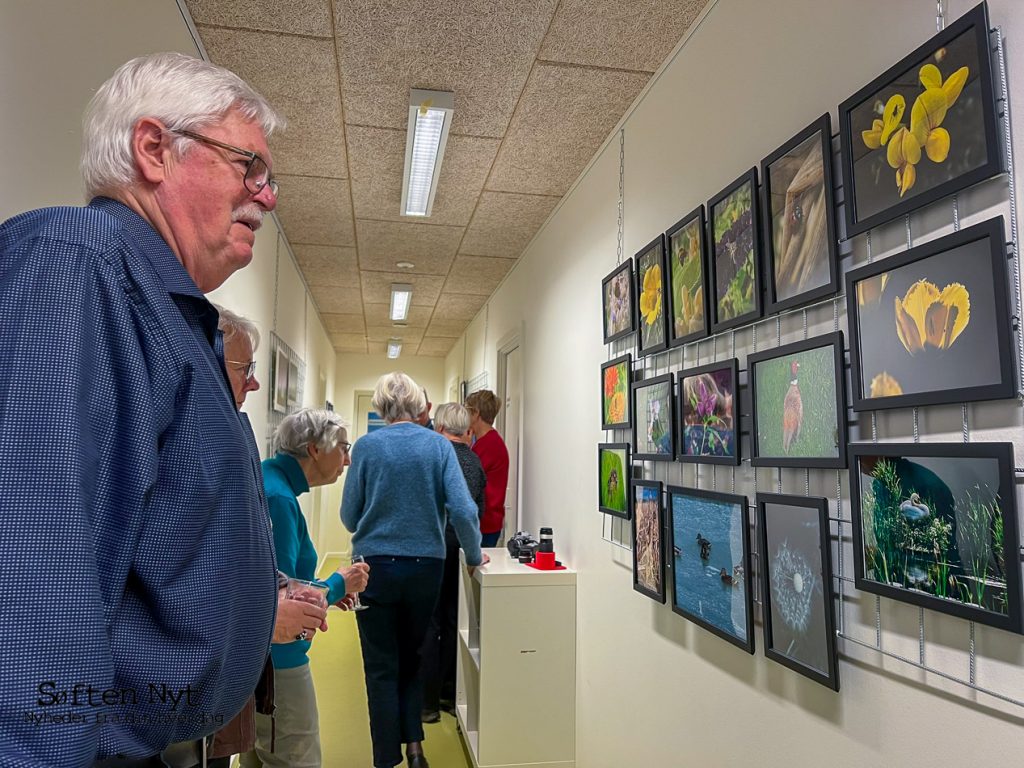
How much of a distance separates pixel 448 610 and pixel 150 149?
3.23 metres

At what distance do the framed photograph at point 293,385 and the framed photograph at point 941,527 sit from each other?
4.21 meters

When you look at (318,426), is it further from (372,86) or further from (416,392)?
(372,86)

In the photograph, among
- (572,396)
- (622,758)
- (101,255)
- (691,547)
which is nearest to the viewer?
(101,255)

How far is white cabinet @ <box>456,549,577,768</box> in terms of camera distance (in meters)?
2.97

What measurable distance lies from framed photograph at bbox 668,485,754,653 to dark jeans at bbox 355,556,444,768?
3.76ft

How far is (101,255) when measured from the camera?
73 centimetres

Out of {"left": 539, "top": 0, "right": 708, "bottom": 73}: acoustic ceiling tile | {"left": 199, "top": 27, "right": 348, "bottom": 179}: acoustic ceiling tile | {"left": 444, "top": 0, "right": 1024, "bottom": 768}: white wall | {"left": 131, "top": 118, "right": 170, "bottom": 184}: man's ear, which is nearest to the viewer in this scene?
{"left": 131, "top": 118, "right": 170, "bottom": 184}: man's ear

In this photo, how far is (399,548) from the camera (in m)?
2.83

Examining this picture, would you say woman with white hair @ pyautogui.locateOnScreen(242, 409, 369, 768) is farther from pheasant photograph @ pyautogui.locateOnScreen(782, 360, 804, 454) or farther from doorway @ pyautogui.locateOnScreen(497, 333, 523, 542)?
doorway @ pyautogui.locateOnScreen(497, 333, 523, 542)

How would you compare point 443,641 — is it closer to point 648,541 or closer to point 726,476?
point 648,541

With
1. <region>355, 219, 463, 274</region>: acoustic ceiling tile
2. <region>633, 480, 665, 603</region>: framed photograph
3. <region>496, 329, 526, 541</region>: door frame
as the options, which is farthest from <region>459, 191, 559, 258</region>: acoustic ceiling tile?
<region>633, 480, 665, 603</region>: framed photograph

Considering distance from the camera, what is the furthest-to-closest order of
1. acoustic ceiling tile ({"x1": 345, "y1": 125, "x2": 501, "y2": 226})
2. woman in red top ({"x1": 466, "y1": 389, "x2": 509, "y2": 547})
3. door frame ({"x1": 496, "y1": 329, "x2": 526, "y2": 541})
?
door frame ({"x1": 496, "y1": 329, "x2": 526, "y2": 541}), woman in red top ({"x1": 466, "y1": 389, "x2": 509, "y2": 547}), acoustic ceiling tile ({"x1": 345, "y1": 125, "x2": 501, "y2": 226})

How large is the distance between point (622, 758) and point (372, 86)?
259cm

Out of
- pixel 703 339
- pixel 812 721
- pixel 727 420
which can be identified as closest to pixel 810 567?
pixel 812 721
